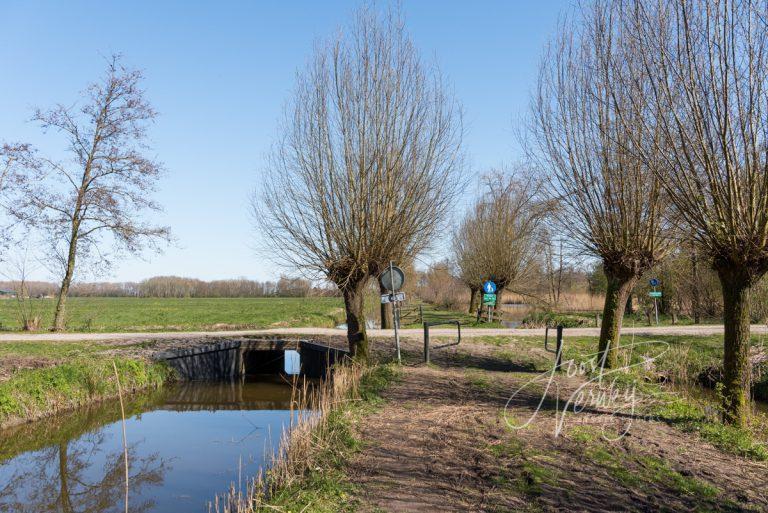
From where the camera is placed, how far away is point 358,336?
12.8m

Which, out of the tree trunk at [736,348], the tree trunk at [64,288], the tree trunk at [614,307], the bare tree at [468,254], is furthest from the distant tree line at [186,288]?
the tree trunk at [736,348]

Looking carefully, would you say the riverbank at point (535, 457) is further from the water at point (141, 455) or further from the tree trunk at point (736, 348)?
the water at point (141, 455)

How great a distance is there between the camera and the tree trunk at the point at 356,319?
41.2ft

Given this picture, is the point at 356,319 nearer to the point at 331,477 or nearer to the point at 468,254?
the point at 331,477

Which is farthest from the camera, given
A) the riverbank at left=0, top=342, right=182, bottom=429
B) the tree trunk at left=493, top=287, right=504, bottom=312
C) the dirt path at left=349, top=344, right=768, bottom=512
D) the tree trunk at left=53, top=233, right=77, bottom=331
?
the tree trunk at left=493, top=287, right=504, bottom=312

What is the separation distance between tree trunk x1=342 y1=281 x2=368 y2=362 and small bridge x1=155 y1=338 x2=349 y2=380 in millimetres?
2509

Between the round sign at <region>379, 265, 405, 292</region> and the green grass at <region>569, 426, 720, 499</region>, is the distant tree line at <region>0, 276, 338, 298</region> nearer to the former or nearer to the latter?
the round sign at <region>379, 265, 405, 292</region>

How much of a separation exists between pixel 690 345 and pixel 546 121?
29.5 ft

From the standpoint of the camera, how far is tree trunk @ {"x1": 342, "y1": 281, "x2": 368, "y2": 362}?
12.6 meters

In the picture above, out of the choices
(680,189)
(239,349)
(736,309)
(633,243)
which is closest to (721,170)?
(680,189)

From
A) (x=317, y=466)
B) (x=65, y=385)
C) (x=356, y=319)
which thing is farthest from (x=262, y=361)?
(x=317, y=466)

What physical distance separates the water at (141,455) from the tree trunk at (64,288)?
10.9 meters

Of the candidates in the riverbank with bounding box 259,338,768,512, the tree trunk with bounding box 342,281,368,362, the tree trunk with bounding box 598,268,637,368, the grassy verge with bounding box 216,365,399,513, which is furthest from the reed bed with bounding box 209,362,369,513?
the tree trunk with bounding box 598,268,637,368

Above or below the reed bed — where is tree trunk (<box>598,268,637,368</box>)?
above
